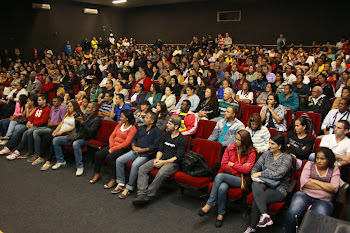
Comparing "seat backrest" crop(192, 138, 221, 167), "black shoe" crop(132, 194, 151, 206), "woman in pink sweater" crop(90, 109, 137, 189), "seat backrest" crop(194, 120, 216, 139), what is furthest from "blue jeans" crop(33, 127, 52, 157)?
"seat backrest" crop(192, 138, 221, 167)

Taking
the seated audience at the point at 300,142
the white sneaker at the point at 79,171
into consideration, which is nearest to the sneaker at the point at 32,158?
the white sneaker at the point at 79,171

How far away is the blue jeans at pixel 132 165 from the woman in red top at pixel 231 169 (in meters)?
1.05

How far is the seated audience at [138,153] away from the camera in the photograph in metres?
3.72

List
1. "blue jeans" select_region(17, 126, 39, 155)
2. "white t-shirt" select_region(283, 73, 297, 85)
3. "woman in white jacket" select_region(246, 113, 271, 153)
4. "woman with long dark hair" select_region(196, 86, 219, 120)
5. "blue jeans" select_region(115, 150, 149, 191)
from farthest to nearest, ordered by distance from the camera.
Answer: "white t-shirt" select_region(283, 73, 297, 85) → "blue jeans" select_region(17, 126, 39, 155) → "woman with long dark hair" select_region(196, 86, 219, 120) → "blue jeans" select_region(115, 150, 149, 191) → "woman in white jacket" select_region(246, 113, 271, 153)

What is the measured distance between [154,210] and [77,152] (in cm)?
173

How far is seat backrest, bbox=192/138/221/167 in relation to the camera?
3.57 m

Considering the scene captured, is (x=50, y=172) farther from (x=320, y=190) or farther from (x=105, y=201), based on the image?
(x=320, y=190)

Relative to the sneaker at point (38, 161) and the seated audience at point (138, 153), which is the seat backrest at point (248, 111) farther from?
the sneaker at point (38, 161)

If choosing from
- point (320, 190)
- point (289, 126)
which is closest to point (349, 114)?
point (289, 126)

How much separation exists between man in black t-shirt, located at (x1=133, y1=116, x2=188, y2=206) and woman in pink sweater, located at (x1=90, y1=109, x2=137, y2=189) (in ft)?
1.83

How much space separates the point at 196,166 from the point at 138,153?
0.91 meters

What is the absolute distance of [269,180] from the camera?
2.88m

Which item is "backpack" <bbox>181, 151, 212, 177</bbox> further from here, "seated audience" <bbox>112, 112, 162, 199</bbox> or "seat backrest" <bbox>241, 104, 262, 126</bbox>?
"seat backrest" <bbox>241, 104, 262, 126</bbox>

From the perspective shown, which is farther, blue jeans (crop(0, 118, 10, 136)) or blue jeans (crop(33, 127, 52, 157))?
blue jeans (crop(0, 118, 10, 136))
